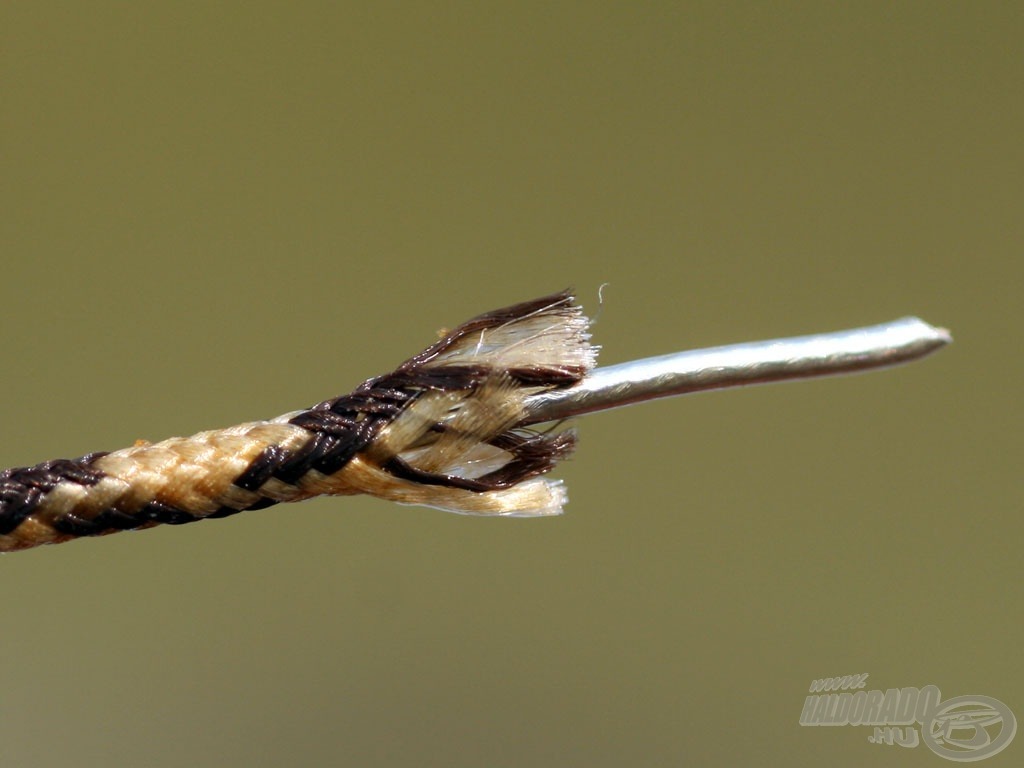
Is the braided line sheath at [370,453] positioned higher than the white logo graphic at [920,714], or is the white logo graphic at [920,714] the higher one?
the braided line sheath at [370,453]

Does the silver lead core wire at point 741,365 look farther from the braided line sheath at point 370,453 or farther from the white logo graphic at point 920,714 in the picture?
the white logo graphic at point 920,714

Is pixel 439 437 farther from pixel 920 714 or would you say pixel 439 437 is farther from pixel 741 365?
pixel 920 714

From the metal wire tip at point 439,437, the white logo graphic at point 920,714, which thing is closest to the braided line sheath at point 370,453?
the metal wire tip at point 439,437

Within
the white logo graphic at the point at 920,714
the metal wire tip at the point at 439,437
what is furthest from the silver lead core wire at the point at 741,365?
the white logo graphic at the point at 920,714

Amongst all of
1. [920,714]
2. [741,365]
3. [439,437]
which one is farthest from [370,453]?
[920,714]

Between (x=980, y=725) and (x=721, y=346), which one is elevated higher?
(x=721, y=346)

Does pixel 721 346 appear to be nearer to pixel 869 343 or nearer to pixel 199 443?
pixel 869 343

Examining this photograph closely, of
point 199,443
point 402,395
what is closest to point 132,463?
point 199,443
